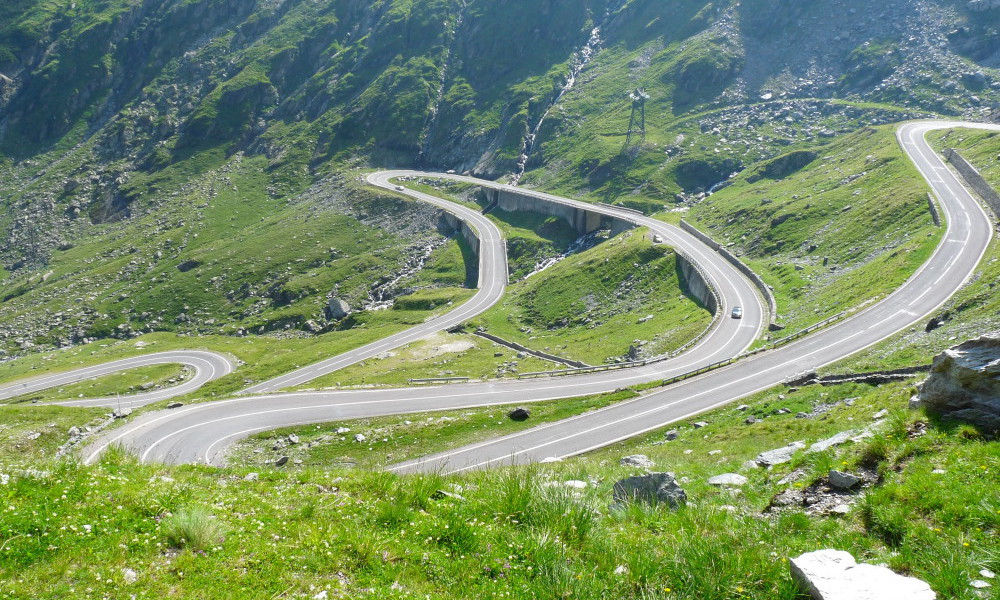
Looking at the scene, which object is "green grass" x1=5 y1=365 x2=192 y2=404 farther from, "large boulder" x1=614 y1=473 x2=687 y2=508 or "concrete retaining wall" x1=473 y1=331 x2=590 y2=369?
"large boulder" x1=614 y1=473 x2=687 y2=508

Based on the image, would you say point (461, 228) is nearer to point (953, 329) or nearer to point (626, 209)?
point (626, 209)

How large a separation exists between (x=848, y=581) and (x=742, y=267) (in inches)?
3235

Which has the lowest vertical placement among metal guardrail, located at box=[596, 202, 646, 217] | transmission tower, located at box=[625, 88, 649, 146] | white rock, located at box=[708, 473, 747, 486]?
metal guardrail, located at box=[596, 202, 646, 217]

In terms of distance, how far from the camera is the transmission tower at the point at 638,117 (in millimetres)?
158050

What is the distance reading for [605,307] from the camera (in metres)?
85.2

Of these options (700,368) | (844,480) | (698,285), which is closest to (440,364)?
(700,368)

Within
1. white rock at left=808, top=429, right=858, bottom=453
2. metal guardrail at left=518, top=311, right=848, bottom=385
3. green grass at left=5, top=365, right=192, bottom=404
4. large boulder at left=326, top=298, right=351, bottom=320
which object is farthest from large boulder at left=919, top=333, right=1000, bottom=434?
large boulder at left=326, top=298, right=351, bottom=320

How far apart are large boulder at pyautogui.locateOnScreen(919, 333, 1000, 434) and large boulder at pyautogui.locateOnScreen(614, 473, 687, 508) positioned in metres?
6.70

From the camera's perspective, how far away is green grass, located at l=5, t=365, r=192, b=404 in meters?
82.4

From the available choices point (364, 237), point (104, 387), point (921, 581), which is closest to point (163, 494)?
point (921, 581)

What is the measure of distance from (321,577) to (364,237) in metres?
141

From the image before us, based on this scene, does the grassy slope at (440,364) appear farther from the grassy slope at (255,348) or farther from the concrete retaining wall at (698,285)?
the concrete retaining wall at (698,285)

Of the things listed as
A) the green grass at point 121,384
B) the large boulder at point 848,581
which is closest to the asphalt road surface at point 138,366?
the green grass at point 121,384

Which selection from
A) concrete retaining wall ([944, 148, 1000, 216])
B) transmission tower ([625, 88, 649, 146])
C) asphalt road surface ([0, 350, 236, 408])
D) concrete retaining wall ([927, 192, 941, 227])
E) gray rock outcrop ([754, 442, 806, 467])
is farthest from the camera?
transmission tower ([625, 88, 649, 146])
